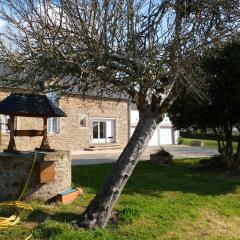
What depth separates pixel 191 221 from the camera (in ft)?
34.0

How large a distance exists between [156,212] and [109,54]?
383cm

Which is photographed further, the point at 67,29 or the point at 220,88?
the point at 220,88

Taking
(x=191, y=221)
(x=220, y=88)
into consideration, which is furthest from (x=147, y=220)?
(x=220, y=88)

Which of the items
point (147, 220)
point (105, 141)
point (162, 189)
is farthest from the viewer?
point (105, 141)

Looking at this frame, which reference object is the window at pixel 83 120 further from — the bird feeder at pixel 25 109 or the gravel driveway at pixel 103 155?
the bird feeder at pixel 25 109

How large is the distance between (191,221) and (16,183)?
4.15m

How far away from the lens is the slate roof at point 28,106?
429 inches

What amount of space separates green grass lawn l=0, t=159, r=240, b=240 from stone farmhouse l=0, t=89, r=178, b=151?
12733 mm

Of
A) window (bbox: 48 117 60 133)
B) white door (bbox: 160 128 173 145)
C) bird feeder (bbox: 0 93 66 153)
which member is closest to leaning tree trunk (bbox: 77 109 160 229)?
bird feeder (bbox: 0 93 66 153)

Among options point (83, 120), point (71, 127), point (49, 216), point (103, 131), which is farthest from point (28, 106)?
point (103, 131)

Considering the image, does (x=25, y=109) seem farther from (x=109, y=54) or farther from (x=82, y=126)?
(x=82, y=126)

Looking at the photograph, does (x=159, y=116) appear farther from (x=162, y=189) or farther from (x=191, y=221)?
(x=162, y=189)

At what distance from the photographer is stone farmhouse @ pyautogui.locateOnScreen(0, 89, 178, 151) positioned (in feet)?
92.3

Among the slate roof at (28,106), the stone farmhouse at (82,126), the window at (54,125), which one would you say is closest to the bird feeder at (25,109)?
the slate roof at (28,106)
